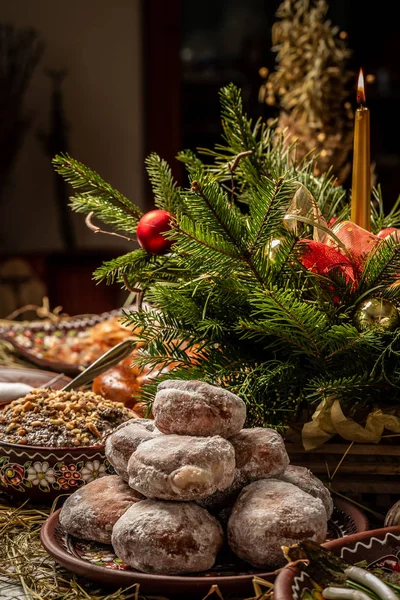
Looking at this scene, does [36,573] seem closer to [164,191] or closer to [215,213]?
[215,213]

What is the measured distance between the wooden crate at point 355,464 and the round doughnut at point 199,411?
17 centimetres

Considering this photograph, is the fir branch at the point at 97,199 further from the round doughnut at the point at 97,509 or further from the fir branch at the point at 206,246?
the round doughnut at the point at 97,509

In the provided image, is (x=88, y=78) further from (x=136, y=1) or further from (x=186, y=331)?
(x=186, y=331)

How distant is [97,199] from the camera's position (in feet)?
3.56

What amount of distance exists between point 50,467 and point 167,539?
258mm

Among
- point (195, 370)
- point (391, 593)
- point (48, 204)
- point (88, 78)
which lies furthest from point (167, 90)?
point (391, 593)

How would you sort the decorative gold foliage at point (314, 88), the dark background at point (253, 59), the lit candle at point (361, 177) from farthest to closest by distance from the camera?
the dark background at point (253, 59), the decorative gold foliage at point (314, 88), the lit candle at point (361, 177)

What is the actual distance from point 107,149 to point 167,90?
429 mm

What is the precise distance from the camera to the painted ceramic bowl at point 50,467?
35.3 inches

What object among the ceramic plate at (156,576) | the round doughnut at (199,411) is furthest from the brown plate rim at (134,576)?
the round doughnut at (199,411)

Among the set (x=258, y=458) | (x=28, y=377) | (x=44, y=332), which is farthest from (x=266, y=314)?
(x=44, y=332)

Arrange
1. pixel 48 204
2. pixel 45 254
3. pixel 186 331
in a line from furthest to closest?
pixel 48 204
pixel 45 254
pixel 186 331

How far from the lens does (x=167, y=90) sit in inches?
159

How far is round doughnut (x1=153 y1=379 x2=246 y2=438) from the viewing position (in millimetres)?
729
